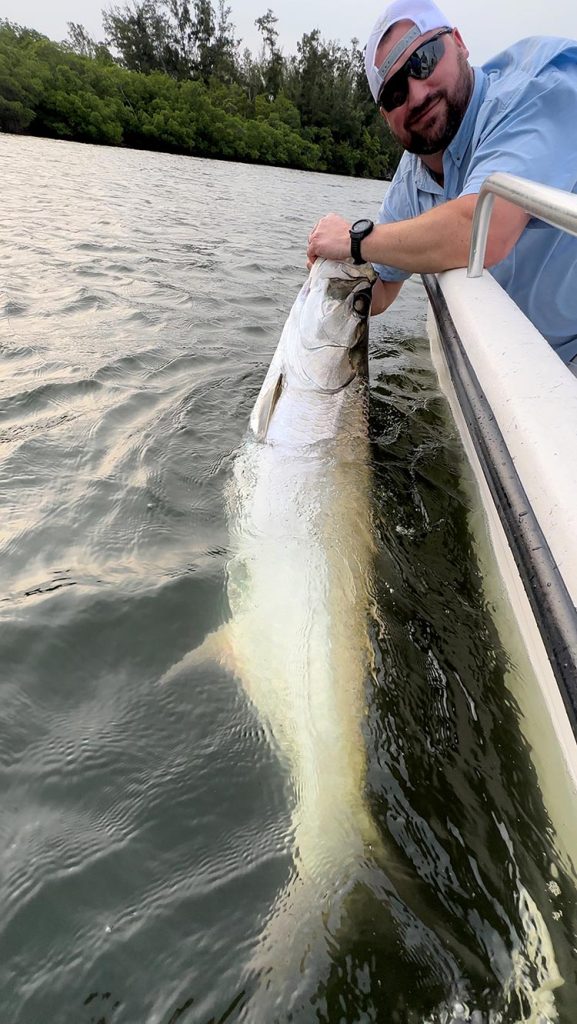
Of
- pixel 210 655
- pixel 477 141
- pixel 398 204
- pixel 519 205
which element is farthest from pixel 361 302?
pixel 210 655

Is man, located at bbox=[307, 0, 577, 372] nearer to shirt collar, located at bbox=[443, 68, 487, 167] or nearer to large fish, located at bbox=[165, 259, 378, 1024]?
shirt collar, located at bbox=[443, 68, 487, 167]

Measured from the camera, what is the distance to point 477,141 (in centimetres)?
274

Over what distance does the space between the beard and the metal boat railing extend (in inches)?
30.9

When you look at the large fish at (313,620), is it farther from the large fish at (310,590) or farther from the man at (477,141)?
the man at (477,141)

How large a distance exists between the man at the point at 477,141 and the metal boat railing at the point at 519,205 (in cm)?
7

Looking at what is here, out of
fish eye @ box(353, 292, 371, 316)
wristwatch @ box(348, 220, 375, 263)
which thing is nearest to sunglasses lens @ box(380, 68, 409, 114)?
wristwatch @ box(348, 220, 375, 263)

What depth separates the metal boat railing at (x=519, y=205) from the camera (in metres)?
1.41

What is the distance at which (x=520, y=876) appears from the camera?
1.42m

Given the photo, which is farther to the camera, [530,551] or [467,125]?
[467,125]

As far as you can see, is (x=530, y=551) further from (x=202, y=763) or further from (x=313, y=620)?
(x=202, y=763)

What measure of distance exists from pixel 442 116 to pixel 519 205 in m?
1.46

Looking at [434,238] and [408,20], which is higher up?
[408,20]

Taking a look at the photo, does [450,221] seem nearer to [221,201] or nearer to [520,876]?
[520,876]

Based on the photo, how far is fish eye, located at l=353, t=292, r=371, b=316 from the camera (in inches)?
118
